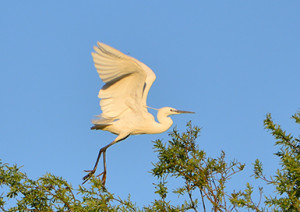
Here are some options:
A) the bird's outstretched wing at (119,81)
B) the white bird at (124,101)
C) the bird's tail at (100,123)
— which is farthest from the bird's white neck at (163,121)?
the bird's tail at (100,123)

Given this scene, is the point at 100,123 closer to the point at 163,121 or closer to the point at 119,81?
the point at 119,81

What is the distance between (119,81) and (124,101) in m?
0.47

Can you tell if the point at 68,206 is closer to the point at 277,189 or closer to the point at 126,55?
the point at 277,189

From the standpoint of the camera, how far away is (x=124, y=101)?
8.77 meters

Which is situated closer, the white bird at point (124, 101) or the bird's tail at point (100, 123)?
the white bird at point (124, 101)

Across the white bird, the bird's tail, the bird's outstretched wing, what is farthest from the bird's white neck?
the bird's tail

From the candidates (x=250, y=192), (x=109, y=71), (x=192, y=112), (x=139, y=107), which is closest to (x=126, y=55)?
(x=109, y=71)

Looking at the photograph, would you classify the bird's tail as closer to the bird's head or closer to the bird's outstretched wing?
the bird's outstretched wing

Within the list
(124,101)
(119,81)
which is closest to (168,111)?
(124,101)

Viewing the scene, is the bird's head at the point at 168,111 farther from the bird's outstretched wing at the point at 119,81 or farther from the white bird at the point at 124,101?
the bird's outstretched wing at the point at 119,81

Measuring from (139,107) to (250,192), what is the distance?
3622 millimetres

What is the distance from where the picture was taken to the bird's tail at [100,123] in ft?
28.4

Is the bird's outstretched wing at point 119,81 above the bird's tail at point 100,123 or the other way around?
above

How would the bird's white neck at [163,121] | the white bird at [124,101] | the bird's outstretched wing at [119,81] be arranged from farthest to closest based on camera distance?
the bird's white neck at [163,121]
the white bird at [124,101]
the bird's outstretched wing at [119,81]
